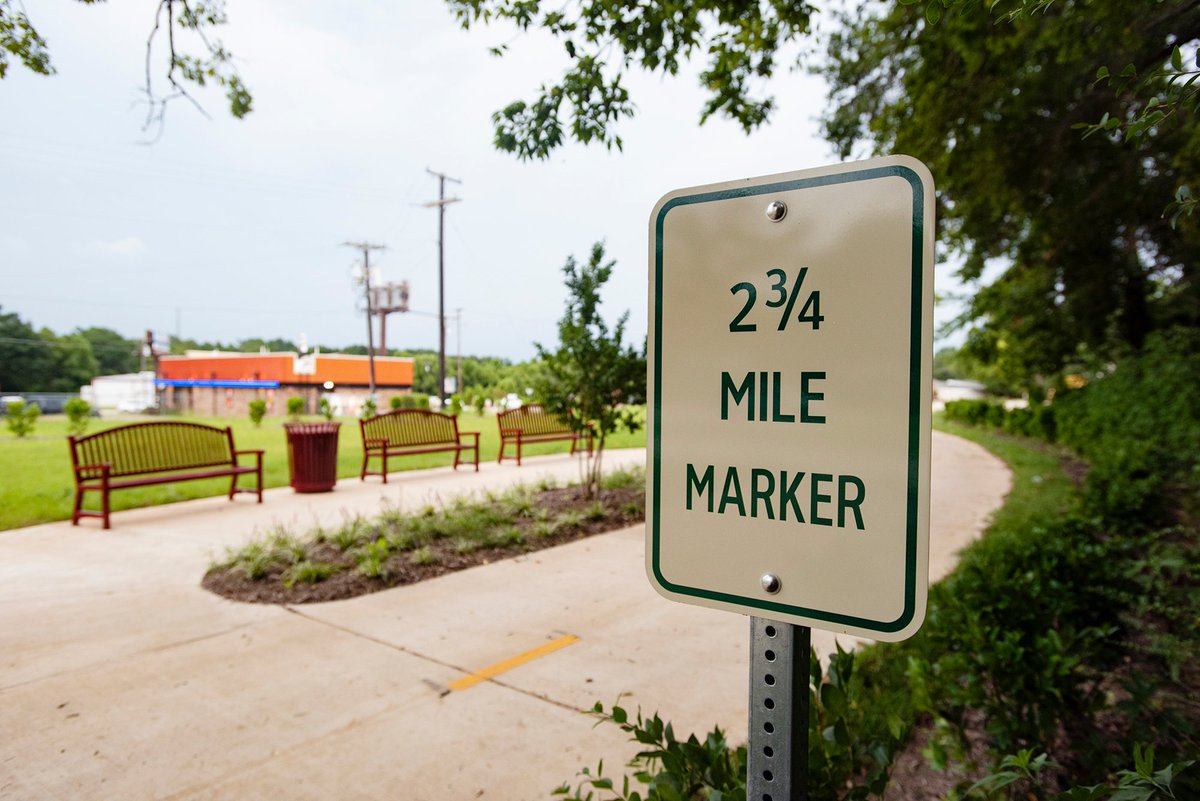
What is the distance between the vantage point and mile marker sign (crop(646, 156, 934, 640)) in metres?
0.95

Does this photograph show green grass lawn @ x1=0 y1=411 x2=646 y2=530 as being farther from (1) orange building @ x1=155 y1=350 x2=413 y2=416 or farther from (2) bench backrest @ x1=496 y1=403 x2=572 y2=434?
(1) orange building @ x1=155 y1=350 x2=413 y2=416

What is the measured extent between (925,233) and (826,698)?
1.12 meters

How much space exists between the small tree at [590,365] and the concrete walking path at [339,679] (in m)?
2.66

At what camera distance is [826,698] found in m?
1.64

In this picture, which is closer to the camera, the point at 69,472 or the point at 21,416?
the point at 69,472

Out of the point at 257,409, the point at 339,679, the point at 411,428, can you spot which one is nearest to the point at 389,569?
the point at 339,679

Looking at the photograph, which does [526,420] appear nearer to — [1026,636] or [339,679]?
[339,679]

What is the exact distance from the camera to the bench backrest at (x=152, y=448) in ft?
25.8

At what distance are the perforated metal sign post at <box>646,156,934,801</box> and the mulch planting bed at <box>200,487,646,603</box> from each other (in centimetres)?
297

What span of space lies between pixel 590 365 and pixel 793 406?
7.68 meters

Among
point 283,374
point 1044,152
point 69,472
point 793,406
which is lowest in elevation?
point 69,472

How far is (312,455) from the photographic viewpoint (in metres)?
9.74

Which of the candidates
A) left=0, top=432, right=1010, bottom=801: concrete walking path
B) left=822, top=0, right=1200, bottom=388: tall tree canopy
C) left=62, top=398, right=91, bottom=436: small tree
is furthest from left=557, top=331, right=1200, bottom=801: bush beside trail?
left=62, top=398, right=91, bottom=436: small tree

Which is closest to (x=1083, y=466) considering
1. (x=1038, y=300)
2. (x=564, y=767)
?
A: (x=1038, y=300)
